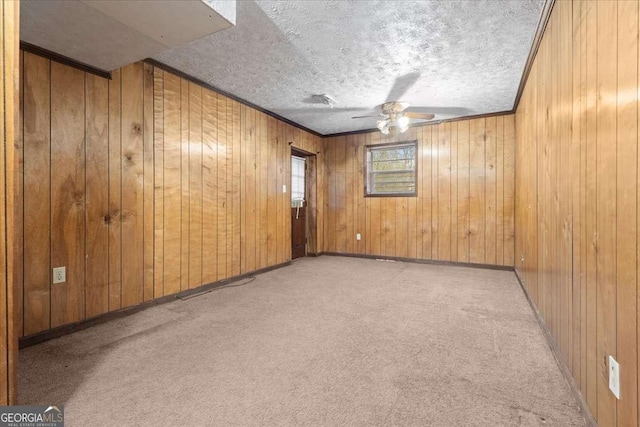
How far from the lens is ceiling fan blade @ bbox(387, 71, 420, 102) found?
326cm

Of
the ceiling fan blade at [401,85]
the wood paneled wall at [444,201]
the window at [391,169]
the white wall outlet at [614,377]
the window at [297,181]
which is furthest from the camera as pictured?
the window at [297,181]

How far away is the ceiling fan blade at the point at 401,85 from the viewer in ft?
10.7

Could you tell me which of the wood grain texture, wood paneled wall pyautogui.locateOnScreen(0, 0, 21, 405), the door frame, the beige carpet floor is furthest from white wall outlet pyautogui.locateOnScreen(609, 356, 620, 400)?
the door frame

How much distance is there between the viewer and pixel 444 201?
16.2ft

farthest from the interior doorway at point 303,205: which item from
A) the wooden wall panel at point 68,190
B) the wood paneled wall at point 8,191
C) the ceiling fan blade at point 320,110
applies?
the wood paneled wall at point 8,191

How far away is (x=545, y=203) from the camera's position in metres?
2.16

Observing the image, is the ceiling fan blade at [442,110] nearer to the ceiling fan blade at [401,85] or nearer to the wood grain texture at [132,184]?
the ceiling fan blade at [401,85]

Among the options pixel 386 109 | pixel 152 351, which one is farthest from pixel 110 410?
pixel 386 109

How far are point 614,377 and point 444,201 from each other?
4100mm

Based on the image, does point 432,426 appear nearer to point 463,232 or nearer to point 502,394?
point 502,394

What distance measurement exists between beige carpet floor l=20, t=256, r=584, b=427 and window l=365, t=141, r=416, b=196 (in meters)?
2.66

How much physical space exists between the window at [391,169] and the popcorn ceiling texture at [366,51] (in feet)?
4.19

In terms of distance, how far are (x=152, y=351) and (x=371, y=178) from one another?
15.1 ft

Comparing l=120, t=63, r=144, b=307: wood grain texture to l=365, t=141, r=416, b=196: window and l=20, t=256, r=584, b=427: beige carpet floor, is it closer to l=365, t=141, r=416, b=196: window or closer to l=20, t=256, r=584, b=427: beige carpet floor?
l=20, t=256, r=584, b=427: beige carpet floor
